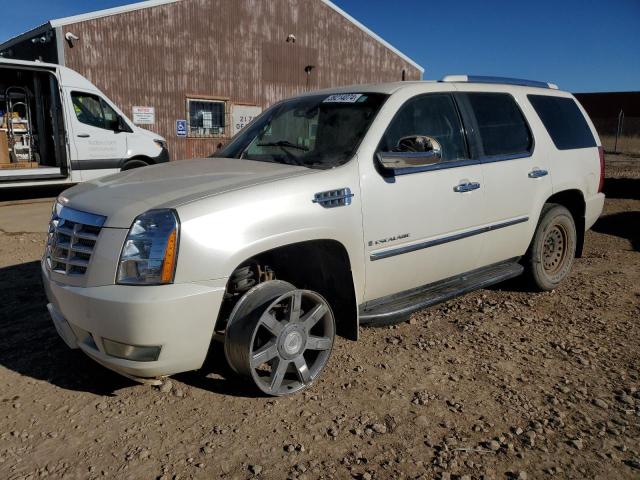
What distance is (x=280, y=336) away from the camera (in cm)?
302

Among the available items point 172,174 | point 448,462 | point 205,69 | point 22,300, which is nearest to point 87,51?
point 205,69

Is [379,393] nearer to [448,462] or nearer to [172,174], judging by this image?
[448,462]

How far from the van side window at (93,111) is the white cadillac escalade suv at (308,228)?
24.9ft

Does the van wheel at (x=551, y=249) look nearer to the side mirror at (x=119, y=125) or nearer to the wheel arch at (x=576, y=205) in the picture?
the wheel arch at (x=576, y=205)

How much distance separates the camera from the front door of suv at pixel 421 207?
132 inches

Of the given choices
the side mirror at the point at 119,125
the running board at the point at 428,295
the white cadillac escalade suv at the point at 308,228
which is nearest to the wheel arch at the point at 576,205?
the white cadillac escalade suv at the point at 308,228

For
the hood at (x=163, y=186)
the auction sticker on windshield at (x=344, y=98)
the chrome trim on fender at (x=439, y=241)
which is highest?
the auction sticker on windshield at (x=344, y=98)

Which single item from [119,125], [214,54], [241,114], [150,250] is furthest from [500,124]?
[241,114]

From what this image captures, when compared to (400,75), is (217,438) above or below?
below

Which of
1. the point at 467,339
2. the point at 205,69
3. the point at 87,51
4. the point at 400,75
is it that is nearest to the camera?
the point at 467,339

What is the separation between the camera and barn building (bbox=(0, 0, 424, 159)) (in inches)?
585

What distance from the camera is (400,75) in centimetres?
2178

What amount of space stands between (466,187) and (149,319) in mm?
2411

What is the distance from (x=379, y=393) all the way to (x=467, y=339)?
1.09 meters
